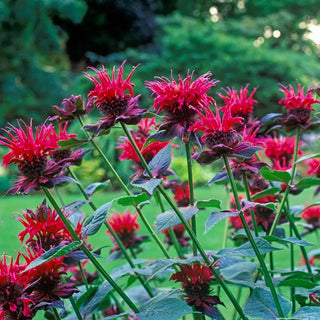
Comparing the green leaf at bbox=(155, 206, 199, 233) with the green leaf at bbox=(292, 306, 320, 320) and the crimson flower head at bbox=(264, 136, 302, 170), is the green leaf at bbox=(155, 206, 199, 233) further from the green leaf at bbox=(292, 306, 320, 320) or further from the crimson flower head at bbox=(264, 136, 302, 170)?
the crimson flower head at bbox=(264, 136, 302, 170)

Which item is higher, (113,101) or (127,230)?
(113,101)

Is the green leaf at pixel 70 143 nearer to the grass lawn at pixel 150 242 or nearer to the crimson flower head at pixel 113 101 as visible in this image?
the crimson flower head at pixel 113 101

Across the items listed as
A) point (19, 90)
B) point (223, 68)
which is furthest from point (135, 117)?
point (19, 90)

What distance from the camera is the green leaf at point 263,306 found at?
29.3 inches

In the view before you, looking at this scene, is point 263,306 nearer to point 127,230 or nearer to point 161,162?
point 161,162

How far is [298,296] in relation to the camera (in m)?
0.80

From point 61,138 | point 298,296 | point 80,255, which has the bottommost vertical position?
point 298,296

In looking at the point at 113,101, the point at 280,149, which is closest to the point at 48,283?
the point at 113,101

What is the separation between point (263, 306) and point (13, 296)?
0.37 metres

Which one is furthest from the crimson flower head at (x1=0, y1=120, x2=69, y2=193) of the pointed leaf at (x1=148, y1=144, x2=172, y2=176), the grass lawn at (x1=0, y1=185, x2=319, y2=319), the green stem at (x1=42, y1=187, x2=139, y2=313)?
the grass lawn at (x1=0, y1=185, x2=319, y2=319)

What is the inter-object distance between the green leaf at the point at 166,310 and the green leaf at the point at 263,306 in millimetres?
131

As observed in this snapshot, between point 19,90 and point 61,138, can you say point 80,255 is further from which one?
point 19,90

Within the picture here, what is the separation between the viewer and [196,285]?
77cm

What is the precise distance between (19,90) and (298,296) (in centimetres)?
788
